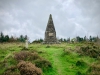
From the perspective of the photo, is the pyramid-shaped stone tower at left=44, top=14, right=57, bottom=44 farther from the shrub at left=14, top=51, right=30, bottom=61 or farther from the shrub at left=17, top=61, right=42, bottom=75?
the shrub at left=17, top=61, right=42, bottom=75

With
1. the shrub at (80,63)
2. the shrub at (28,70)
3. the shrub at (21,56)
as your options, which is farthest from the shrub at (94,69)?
the shrub at (21,56)

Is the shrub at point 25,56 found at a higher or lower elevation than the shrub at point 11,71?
higher

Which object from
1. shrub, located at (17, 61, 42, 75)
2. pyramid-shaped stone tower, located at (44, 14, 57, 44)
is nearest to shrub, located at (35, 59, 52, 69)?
shrub, located at (17, 61, 42, 75)

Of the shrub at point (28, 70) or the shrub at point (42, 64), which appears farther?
the shrub at point (42, 64)

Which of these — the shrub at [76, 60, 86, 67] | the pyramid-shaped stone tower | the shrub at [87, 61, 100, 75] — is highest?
the pyramid-shaped stone tower

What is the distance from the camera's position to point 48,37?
180 ft

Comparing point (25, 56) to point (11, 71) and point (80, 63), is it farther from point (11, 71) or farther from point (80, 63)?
point (80, 63)

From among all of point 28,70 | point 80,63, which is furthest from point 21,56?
point 80,63

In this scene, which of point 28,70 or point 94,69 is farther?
point 94,69

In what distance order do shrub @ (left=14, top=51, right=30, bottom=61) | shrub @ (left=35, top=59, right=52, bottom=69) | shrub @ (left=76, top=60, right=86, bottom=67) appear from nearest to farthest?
shrub @ (left=35, top=59, right=52, bottom=69)
shrub @ (left=76, top=60, right=86, bottom=67)
shrub @ (left=14, top=51, right=30, bottom=61)

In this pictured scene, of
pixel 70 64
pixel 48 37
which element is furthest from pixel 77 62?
pixel 48 37

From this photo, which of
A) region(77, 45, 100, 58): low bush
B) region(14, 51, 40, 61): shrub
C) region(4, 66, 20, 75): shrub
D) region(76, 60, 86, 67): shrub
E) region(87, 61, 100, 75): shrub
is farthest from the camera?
region(77, 45, 100, 58): low bush

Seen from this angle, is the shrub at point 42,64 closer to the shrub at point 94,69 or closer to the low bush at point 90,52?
the shrub at point 94,69

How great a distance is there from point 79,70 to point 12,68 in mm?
8970
